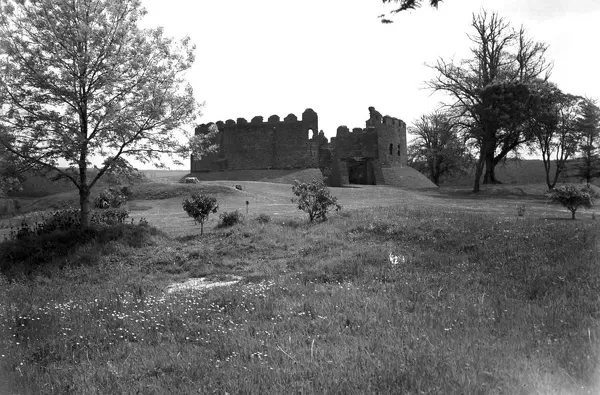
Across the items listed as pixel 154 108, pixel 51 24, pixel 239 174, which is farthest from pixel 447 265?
pixel 239 174

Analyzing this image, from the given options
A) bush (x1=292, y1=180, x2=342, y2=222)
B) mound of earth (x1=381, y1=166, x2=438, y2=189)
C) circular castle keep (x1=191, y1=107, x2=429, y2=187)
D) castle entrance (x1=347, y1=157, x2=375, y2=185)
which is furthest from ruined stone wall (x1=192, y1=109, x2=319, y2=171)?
bush (x1=292, y1=180, x2=342, y2=222)

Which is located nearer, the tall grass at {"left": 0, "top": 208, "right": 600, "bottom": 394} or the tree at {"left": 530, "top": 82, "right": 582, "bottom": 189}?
the tall grass at {"left": 0, "top": 208, "right": 600, "bottom": 394}

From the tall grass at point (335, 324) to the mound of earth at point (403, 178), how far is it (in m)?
40.0

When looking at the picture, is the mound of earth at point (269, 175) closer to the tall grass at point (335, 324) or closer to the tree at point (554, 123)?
the tree at point (554, 123)

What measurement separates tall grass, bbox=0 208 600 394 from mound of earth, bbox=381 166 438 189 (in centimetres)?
4005

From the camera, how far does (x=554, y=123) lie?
38375 millimetres

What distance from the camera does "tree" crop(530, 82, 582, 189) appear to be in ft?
126

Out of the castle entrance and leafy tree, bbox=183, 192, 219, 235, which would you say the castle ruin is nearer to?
the castle entrance

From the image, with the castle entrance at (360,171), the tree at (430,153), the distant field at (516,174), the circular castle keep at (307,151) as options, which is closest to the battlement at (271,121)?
the circular castle keep at (307,151)

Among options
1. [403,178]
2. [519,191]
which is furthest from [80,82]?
[403,178]

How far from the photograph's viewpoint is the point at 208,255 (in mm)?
11828

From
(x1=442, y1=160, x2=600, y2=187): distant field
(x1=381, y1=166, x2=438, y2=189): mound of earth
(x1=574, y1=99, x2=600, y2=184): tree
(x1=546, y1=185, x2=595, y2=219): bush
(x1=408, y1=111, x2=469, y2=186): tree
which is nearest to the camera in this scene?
(x1=546, y1=185, x2=595, y2=219): bush

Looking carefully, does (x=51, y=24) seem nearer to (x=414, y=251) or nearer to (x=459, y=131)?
(x=414, y=251)

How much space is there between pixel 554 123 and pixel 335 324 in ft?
129
